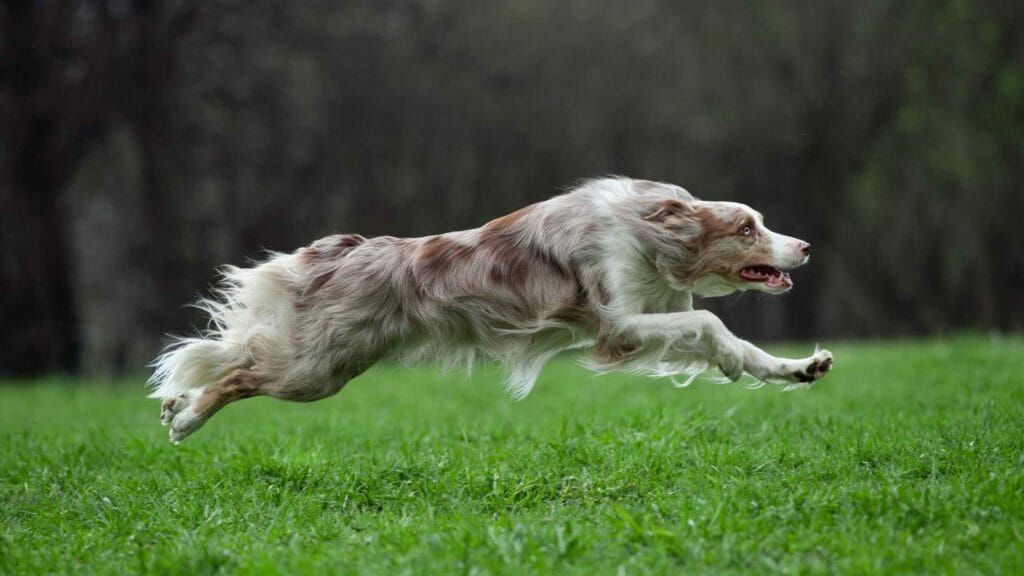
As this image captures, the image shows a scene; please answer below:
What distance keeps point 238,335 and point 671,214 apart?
9.10ft

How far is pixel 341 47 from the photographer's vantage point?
69.0 ft

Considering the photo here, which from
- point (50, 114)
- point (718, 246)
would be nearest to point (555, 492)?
point (718, 246)

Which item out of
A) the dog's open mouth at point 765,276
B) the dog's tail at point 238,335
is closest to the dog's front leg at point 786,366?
the dog's open mouth at point 765,276

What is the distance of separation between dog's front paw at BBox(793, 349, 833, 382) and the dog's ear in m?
1.03

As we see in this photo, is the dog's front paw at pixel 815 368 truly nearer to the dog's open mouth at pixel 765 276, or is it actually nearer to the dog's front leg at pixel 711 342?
the dog's front leg at pixel 711 342

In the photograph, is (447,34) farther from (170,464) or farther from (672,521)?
(672,521)

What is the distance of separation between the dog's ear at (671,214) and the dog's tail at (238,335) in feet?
7.40

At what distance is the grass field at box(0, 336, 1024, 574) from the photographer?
15.1ft

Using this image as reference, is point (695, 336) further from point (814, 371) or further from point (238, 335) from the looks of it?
point (238, 335)

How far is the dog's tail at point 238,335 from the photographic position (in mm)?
6599

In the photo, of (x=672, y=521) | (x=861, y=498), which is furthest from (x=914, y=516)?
(x=672, y=521)

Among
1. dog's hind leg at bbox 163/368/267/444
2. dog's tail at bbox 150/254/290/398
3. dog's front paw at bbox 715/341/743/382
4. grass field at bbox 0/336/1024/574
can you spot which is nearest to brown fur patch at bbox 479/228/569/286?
dog's front paw at bbox 715/341/743/382

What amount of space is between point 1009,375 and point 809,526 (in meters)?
5.96

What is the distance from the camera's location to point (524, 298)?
6.20 meters
